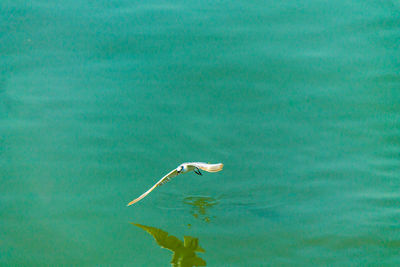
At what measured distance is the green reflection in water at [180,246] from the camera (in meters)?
2.71

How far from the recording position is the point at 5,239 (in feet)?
9.46

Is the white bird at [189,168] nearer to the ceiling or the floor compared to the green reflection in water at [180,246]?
nearer to the ceiling

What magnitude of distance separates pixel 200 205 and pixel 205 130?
0.70m

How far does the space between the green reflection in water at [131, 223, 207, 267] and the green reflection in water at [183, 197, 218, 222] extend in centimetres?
18

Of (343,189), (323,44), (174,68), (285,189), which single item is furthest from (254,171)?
(323,44)

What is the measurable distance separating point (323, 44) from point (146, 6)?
1.54m

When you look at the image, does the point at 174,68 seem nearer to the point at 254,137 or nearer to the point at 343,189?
the point at 254,137

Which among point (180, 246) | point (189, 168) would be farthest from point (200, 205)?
point (189, 168)

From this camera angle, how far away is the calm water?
2.88m

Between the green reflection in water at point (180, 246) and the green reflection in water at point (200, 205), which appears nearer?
the green reflection in water at point (180, 246)

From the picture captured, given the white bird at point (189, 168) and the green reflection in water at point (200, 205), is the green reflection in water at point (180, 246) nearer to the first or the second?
the green reflection in water at point (200, 205)

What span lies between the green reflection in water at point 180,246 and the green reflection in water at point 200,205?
0.18 meters

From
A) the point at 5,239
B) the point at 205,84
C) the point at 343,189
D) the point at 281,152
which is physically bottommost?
the point at 5,239

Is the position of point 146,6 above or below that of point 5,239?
above
